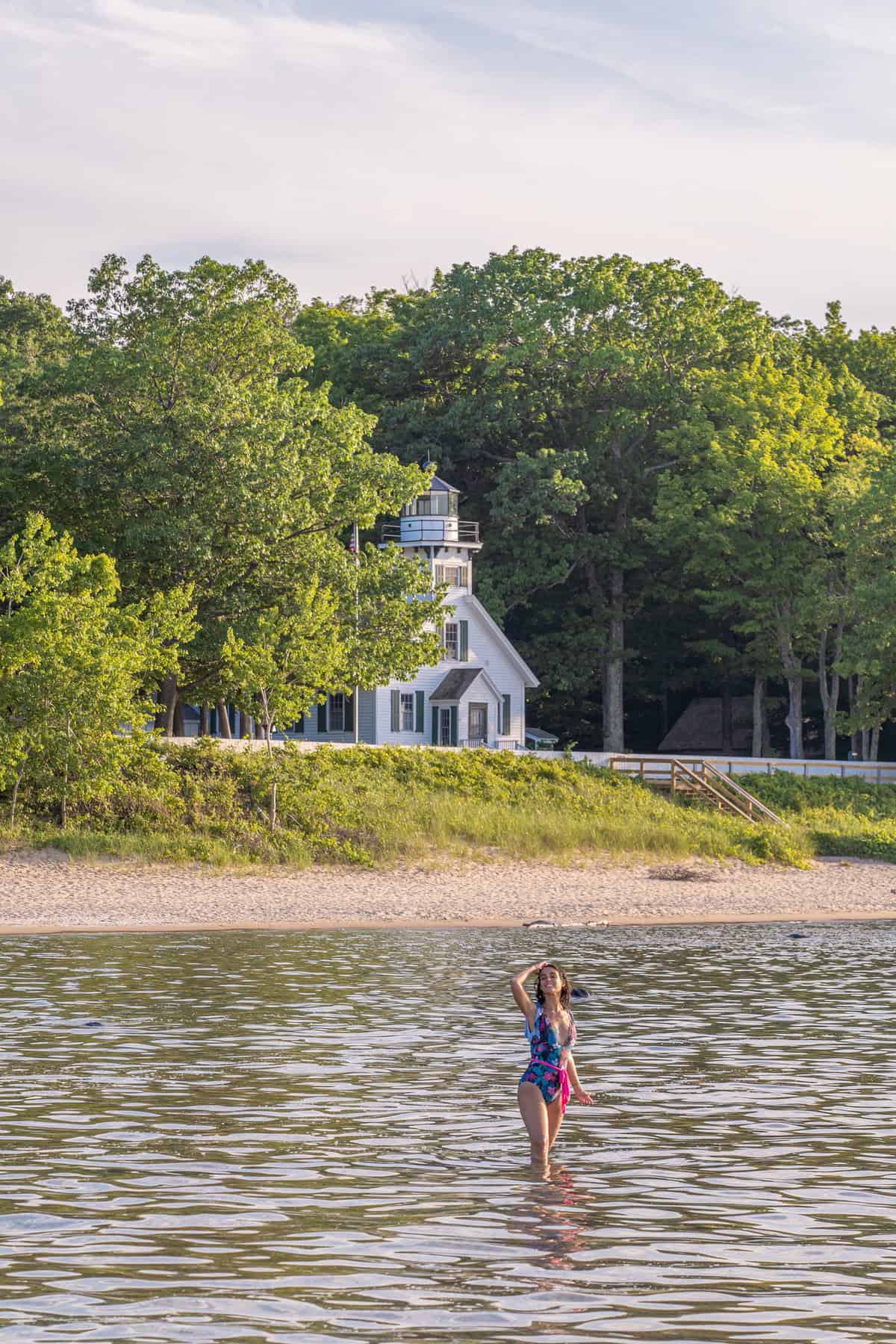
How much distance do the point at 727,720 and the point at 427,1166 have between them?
80719 millimetres

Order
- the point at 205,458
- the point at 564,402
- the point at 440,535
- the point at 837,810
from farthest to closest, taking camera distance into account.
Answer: the point at 564,402 < the point at 440,535 < the point at 837,810 < the point at 205,458

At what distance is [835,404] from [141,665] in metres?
51.1

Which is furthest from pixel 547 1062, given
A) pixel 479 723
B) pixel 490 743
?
pixel 479 723

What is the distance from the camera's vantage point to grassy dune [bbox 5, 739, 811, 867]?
44.3 m

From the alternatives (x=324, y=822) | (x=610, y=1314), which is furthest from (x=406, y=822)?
(x=610, y=1314)

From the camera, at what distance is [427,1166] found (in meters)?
13.3

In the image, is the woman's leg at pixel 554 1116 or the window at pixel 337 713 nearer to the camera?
the woman's leg at pixel 554 1116

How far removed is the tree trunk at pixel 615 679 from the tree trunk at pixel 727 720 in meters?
6.89

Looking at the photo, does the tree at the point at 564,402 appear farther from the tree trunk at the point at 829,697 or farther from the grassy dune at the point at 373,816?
the grassy dune at the point at 373,816

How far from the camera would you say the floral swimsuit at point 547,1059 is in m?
13.5

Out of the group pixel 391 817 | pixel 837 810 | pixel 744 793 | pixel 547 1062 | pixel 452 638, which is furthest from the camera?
pixel 452 638

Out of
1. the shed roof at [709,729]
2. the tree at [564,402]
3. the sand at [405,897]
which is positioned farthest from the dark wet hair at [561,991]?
the shed roof at [709,729]

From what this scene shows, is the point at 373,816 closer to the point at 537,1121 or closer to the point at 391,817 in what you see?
the point at 391,817

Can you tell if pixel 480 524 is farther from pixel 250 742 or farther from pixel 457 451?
pixel 250 742
